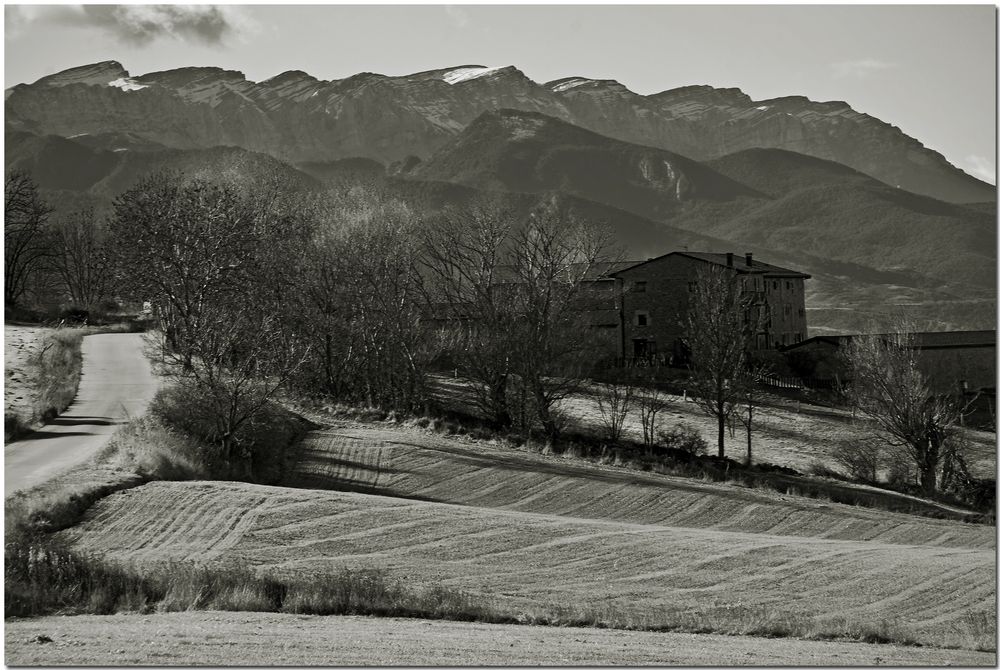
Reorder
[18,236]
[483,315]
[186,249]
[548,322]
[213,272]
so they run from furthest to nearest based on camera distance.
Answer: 1. [18,236]
2. [483,315]
3. [548,322]
4. [186,249]
5. [213,272]

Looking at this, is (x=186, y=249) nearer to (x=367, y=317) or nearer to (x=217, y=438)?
(x=367, y=317)

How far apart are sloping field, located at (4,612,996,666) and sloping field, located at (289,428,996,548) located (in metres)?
11.9

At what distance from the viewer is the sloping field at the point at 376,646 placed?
1006 cm

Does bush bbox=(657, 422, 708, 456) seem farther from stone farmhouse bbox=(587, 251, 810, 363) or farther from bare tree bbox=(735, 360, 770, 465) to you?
stone farmhouse bbox=(587, 251, 810, 363)

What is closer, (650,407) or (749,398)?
(650,407)

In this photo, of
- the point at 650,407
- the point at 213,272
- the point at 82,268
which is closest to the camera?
the point at 213,272

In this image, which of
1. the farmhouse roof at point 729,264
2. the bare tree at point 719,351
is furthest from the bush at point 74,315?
the farmhouse roof at point 729,264

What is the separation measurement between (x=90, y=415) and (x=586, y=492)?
1313 cm

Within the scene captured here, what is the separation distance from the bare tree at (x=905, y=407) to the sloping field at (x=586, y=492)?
1321cm

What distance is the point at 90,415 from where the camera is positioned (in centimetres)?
2686

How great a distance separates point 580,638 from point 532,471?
17247 millimetres

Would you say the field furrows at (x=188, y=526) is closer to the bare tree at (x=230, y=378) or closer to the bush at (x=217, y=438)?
the bush at (x=217, y=438)

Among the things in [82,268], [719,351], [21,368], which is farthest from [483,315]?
[82,268]

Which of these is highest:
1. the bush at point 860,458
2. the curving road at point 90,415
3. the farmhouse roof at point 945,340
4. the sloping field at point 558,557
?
the farmhouse roof at point 945,340
